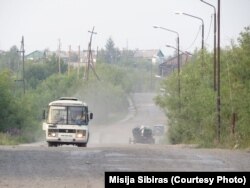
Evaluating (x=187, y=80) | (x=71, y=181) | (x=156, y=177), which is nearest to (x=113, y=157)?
(x=71, y=181)

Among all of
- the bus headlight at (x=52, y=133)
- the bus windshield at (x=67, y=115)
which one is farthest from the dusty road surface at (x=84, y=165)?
the bus windshield at (x=67, y=115)

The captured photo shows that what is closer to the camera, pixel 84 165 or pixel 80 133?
pixel 84 165

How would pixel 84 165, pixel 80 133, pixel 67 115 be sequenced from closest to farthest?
pixel 84 165 → pixel 67 115 → pixel 80 133

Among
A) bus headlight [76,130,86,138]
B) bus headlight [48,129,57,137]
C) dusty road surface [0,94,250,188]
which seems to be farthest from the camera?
bus headlight [76,130,86,138]

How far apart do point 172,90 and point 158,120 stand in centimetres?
4463

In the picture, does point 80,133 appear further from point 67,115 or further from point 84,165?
point 84,165

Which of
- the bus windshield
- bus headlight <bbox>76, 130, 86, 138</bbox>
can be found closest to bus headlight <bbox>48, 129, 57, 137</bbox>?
the bus windshield

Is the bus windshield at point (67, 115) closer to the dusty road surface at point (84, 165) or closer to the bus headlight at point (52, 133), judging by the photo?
the bus headlight at point (52, 133)

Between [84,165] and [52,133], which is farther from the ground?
[52,133]

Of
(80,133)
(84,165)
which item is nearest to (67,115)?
(80,133)

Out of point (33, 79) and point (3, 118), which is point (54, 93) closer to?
point (33, 79)

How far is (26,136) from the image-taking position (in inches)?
2771

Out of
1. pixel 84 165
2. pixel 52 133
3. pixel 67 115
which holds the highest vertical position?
pixel 67 115

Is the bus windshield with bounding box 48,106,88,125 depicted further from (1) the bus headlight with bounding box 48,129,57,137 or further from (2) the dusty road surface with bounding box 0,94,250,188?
(2) the dusty road surface with bounding box 0,94,250,188
